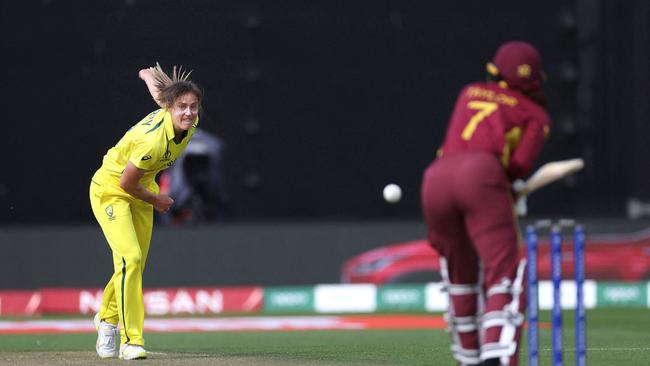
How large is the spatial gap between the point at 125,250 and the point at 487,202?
2260 millimetres

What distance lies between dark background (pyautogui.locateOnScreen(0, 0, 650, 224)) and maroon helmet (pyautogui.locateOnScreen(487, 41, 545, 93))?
617cm

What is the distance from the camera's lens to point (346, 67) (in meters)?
11.6

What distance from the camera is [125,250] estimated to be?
268 inches

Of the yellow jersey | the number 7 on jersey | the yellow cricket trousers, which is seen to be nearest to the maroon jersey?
the number 7 on jersey

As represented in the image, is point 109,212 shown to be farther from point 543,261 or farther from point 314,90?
point 543,261

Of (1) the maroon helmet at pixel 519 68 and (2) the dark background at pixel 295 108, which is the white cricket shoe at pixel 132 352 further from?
(2) the dark background at pixel 295 108

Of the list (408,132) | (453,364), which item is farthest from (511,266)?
(408,132)

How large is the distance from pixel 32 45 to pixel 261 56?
1793 millimetres

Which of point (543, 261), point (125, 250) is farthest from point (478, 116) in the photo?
point (543, 261)

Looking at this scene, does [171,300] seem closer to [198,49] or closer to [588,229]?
[198,49]

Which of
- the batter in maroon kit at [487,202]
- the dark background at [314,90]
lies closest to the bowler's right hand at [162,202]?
the batter in maroon kit at [487,202]

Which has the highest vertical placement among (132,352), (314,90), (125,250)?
(314,90)

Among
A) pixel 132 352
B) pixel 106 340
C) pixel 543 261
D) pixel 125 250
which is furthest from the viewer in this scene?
pixel 543 261

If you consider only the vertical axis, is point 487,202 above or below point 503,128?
below
